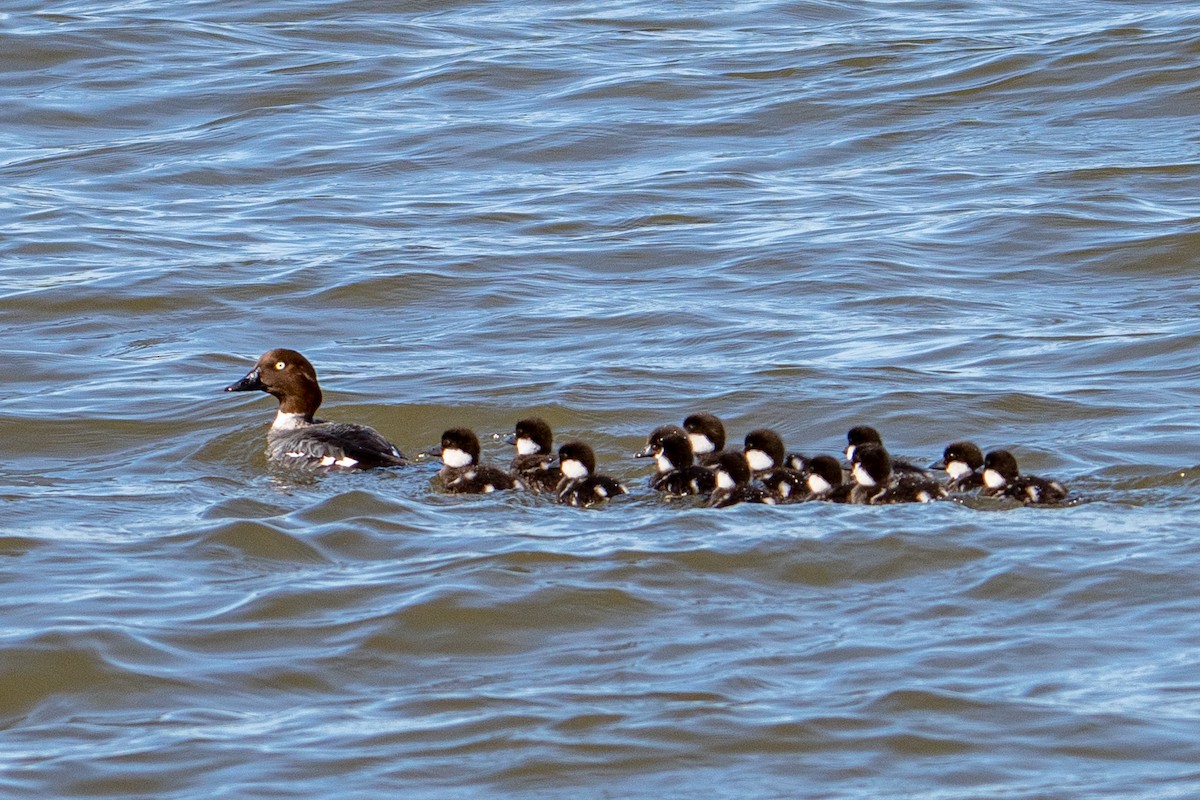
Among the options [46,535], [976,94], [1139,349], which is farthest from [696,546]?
[976,94]

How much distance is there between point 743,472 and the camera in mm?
8000

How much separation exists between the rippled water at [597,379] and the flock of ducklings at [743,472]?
0.17 meters

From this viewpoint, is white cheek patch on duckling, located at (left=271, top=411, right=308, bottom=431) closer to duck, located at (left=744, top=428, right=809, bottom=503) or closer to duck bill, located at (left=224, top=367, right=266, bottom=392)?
duck bill, located at (left=224, top=367, right=266, bottom=392)

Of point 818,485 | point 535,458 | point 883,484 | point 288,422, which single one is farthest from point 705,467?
point 288,422

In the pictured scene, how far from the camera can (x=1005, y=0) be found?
19875 mm

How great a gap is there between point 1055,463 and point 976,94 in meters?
7.84

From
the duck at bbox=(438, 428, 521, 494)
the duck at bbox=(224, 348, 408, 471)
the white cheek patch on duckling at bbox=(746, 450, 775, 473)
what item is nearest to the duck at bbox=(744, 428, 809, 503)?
the white cheek patch on duckling at bbox=(746, 450, 775, 473)

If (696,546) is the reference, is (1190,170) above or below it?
above

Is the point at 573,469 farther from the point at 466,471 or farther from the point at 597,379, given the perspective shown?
the point at 597,379

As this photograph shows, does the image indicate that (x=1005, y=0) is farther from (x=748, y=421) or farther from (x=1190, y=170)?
(x=748, y=421)

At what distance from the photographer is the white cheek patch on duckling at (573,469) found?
824 cm

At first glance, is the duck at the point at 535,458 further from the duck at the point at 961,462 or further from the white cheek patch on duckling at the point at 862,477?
the duck at the point at 961,462

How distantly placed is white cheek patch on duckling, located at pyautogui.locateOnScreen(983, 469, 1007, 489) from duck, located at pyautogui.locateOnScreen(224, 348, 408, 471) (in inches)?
99.7

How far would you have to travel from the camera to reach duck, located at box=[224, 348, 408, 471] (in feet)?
28.9
